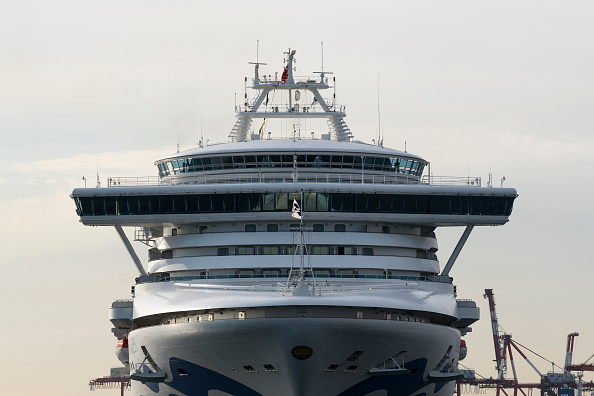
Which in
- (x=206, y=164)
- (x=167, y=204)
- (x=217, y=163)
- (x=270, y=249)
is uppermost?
(x=206, y=164)

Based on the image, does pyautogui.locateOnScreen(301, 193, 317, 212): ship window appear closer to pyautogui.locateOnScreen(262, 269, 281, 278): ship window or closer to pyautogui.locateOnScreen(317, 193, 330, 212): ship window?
pyautogui.locateOnScreen(317, 193, 330, 212): ship window

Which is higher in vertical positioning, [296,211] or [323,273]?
[296,211]

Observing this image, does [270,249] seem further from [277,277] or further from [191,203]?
[191,203]

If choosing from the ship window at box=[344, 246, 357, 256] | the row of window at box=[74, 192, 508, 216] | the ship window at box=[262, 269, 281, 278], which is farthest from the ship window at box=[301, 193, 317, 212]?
the ship window at box=[262, 269, 281, 278]

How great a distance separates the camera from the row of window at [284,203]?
214 feet

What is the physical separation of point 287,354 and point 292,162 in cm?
1444

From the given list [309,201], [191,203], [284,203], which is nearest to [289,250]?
[284,203]

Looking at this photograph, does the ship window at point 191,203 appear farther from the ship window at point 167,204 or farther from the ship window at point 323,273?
the ship window at point 323,273

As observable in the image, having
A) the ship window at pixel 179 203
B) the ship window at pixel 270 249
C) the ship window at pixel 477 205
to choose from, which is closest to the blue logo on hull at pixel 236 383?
the ship window at pixel 270 249

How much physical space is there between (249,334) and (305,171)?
13.8 m

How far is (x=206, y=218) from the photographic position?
6556cm

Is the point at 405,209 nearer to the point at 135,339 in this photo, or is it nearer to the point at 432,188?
the point at 432,188

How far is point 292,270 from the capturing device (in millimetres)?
62594

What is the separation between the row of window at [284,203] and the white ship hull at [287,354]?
665cm
